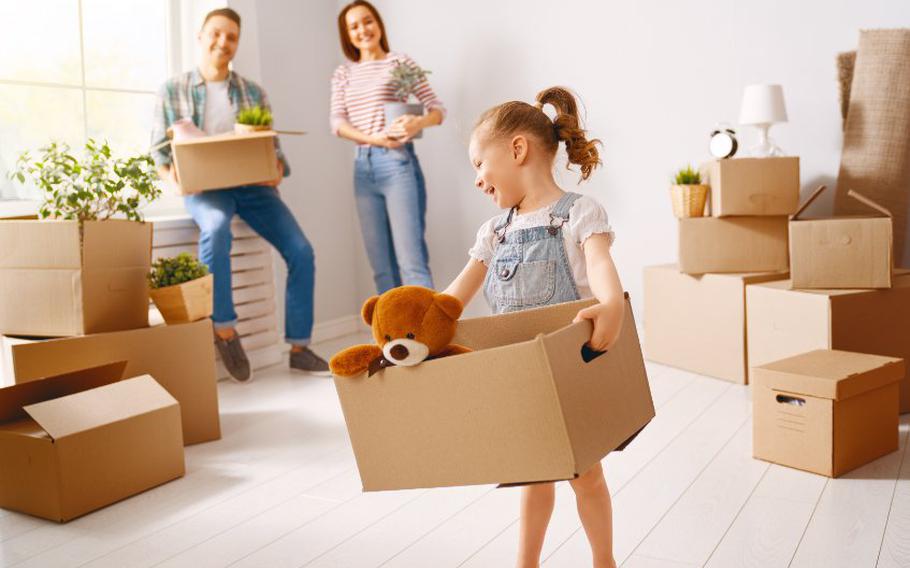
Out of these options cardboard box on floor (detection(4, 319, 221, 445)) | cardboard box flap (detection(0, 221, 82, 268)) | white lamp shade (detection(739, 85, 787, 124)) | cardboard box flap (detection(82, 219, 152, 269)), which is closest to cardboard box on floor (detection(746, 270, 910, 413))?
white lamp shade (detection(739, 85, 787, 124))

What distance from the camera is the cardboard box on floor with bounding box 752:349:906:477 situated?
7.10ft

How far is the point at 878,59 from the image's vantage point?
3012 mm

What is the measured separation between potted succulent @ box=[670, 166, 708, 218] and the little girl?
1736mm

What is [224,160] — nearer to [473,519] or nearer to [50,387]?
[50,387]

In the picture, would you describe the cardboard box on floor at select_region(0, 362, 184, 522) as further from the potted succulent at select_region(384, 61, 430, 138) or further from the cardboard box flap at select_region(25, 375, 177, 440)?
the potted succulent at select_region(384, 61, 430, 138)

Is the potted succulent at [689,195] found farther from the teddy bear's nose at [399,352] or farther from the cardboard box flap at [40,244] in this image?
the teddy bear's nose at [399,352]

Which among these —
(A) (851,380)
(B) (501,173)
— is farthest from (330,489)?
(A) (851,380)

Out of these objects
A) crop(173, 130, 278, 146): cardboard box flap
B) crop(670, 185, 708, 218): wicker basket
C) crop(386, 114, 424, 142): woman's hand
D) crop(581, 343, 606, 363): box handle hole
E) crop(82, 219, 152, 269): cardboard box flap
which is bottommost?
crop(581, 343, 606, 363): box handle hole

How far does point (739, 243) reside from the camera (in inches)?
123

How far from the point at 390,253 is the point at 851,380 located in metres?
2.41

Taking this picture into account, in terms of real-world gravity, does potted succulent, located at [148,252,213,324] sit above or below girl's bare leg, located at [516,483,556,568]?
above

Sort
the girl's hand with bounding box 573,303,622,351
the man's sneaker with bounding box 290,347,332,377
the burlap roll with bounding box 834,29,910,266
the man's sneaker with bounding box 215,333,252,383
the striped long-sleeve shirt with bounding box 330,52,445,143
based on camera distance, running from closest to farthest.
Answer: the girl's hand with bounding box 573,303,622,351 → the burlap roll with bounding box 834,29,910,266 → the man's sneaker with bounding box 215,333,252,383 → the man's sneaker with bounding box 290,347,332,377 → the striped long-sleeve shirt with bounding box 330,52,445,143

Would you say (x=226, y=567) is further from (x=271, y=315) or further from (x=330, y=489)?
(x=271, y=315)

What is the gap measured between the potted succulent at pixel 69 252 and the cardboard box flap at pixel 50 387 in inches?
6.8
